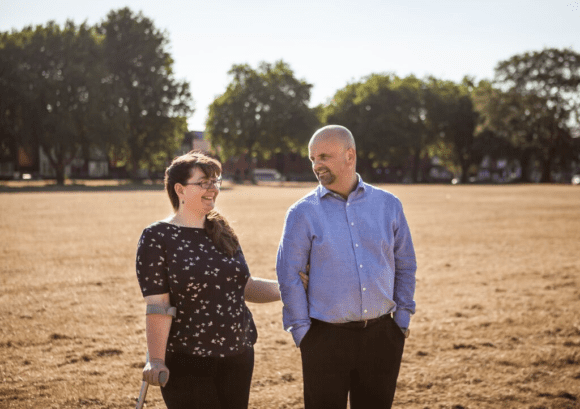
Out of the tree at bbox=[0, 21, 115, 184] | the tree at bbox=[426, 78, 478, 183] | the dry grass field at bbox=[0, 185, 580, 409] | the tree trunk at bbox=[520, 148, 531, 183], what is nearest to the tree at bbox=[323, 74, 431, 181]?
the tree at bbox=[426, 78, 478, 183]

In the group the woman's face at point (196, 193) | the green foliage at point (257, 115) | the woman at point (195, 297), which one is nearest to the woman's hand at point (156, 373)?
the woman at point (195, 297)

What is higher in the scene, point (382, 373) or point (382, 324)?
point (382, 324)

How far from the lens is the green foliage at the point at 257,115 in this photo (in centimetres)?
7544

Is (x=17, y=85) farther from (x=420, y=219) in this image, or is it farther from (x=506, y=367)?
(x=506, y=367)

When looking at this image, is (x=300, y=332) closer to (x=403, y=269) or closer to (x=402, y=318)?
(x=402, y=318)

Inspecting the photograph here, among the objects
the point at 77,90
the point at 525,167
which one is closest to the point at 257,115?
the point at 77,90

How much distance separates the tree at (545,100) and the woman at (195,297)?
2929 inches

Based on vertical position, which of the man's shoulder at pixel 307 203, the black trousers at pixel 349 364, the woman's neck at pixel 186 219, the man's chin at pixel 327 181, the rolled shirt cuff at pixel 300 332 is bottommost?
the black trousers at pixel 349 364

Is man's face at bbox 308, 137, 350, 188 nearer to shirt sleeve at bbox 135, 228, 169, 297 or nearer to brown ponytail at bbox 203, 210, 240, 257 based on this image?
brown ponytail at bbox 203, 210, 240, 257

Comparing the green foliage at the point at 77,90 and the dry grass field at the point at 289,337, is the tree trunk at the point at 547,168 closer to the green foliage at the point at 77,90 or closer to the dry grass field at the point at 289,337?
the green foliage at the point at 77,90

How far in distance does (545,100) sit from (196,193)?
76.6 m

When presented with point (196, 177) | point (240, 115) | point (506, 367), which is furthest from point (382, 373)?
point (240, 115)

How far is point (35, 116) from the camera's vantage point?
50125 mm

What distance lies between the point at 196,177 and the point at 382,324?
131 centimetres
